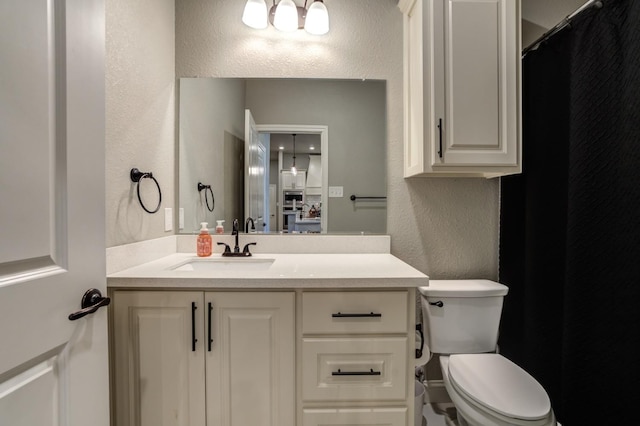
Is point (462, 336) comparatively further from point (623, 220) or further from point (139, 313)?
point (139, 313)

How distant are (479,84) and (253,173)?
4.17ft

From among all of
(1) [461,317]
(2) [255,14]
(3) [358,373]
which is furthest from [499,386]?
(2) [255,14]

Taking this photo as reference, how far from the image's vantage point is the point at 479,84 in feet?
4.78

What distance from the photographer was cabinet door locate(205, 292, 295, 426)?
1.16 meters

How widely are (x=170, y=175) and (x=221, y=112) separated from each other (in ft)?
1.54

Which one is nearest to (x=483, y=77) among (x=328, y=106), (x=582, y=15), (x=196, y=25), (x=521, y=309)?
(x=582, y=15)

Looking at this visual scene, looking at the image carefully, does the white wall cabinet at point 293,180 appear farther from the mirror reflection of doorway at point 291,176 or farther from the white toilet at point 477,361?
the white toilet at point 477,361

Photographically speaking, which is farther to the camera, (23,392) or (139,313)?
(139,313)

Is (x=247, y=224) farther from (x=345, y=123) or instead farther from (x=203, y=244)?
(x=345, y=123)

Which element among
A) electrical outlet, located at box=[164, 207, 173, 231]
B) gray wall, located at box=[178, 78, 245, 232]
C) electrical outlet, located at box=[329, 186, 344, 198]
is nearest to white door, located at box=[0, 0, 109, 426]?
electrical outlet, located at box=[164, 207, 173, 231]

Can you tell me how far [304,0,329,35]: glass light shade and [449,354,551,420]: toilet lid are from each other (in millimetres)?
1852

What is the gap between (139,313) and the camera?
3.82 ft

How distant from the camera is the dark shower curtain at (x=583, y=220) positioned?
1.09 m

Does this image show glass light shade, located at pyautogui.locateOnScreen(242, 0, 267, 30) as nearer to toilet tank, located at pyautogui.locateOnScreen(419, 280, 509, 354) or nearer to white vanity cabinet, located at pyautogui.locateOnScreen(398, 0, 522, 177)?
white vanity cabinet, located at pyautogui.locateOnScreen(398, 0, 522, 177)
